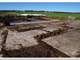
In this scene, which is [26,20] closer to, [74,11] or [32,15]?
[32,15]

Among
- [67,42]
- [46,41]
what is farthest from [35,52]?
[67,42]

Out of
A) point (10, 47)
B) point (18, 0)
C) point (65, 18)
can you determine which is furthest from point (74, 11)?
point (10, 47)

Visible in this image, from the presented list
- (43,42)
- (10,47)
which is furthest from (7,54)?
(43,42)

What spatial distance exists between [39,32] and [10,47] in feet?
1.06

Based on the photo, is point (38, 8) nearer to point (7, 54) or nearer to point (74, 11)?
point (74, 11)

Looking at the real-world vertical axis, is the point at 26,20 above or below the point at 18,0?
below

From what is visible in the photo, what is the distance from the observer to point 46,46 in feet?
4.29

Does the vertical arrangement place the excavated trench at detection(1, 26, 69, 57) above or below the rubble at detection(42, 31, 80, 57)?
below

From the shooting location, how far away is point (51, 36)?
53.2 inches

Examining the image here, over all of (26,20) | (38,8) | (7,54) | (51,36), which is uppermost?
(38,8)

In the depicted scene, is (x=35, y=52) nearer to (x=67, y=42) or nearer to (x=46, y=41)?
(x=46, y=41)

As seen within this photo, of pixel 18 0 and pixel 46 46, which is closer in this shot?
pixel 46 46

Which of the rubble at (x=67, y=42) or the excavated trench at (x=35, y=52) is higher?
the rubble at (x=67, y=42)

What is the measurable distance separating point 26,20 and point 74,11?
518mm
